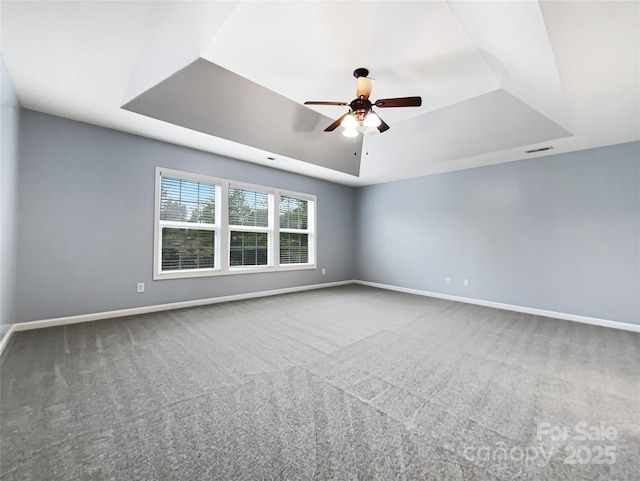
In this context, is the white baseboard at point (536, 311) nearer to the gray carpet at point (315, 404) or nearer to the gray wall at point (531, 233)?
the gray wall at point (531, 233)

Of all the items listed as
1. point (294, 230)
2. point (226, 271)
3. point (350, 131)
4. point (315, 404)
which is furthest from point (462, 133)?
point (226, 271)

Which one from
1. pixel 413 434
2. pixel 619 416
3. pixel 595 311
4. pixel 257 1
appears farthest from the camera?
pixel 595 311

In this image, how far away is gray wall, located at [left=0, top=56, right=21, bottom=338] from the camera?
92.7 inches

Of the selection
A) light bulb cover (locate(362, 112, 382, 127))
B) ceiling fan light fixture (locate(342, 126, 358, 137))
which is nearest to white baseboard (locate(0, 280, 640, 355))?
ceiling fan light fixture (locate(342, 126, 358, 137))

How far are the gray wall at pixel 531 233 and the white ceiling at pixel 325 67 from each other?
1.72 feet

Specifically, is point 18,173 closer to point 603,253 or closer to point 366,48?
point 366,48

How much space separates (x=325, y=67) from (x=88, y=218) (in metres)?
3.44

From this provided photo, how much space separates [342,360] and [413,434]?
0.99 m

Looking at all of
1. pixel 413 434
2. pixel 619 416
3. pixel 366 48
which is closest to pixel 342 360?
pixel 413 434

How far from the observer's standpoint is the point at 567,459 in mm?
1367

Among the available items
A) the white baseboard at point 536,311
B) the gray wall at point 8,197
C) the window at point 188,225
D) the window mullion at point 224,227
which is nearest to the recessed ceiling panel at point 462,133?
the white baseboard at point 536,311

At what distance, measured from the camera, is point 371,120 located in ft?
9.29

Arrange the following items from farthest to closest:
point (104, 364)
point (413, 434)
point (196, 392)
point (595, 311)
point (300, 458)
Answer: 1. point (595, 311)
2. point (104, 364)
3. point (196, 392)
4. point (413, 434)
5. point (300, 458)

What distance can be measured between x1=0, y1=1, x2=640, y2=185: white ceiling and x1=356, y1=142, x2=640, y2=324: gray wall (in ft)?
1.72
